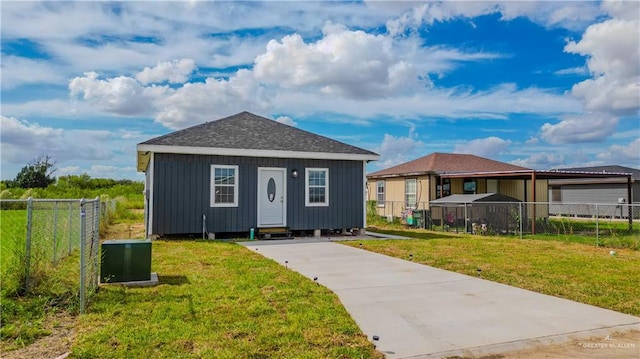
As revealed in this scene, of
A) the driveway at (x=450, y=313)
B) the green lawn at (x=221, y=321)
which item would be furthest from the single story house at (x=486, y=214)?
the green lawn at (x=221, y=321)

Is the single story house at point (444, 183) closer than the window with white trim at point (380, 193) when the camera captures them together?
Yes

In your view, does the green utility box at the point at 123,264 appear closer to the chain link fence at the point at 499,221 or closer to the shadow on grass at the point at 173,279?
the shadow on grass at the point at 173,279

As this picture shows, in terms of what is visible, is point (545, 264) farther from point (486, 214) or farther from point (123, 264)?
point (123, 264)

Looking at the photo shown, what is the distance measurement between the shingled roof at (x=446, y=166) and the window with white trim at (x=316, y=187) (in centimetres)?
706

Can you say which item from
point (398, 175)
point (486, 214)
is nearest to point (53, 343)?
point (486, 214)

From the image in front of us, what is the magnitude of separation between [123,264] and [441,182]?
53.3ft

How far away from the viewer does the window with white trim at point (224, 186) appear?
515 inches

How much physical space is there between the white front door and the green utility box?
7.21m

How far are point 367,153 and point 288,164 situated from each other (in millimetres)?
2785

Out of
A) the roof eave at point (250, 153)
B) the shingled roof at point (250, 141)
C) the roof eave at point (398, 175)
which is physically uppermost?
the shingled roof at point (250, 141)

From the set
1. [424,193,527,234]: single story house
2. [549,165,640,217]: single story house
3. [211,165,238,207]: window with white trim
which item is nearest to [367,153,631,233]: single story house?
[424,193,527,234]: single story house

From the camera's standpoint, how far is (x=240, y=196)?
43.8 feet

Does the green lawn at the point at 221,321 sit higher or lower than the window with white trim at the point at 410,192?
lower

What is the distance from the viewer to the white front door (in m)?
13.6
